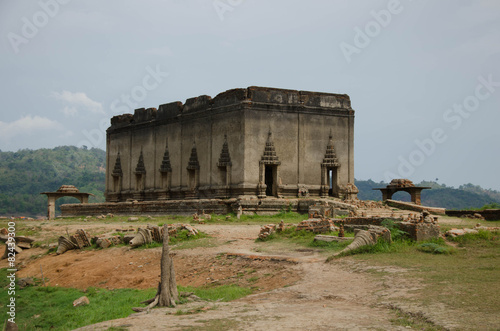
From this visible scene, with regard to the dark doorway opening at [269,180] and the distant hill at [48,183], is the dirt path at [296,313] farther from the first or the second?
the distant hill at [48,183]

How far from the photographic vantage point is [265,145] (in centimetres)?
2683

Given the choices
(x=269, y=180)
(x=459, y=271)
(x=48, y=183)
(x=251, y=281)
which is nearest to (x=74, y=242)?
(x=251, y=281)

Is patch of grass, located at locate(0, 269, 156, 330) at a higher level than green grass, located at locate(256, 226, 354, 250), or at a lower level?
lower

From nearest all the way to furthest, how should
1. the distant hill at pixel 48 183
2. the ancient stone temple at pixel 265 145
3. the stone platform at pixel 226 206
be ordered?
the stone platform at pixel 226 206
the ancient stone temple at pixel 265 145
the distant hill at pixel 48 183

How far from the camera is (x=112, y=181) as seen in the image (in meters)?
37.2

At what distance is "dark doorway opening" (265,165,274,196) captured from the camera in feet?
90.1

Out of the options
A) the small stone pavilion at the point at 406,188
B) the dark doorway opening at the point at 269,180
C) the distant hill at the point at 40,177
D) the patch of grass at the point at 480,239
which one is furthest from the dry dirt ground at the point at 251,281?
the distant hill at the point at 40,177

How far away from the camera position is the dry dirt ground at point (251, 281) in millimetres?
7348

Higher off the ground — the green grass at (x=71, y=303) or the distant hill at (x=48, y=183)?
the distant hill at (x=48, y=183)

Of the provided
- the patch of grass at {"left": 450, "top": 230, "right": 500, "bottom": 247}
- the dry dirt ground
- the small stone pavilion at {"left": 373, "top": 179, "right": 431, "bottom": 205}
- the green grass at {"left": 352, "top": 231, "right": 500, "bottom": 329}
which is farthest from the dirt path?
the small stone pavilion at {"left": 373, "top": 179, "right": 431, "bottom": 205}

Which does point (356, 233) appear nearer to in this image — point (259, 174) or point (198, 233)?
point (198, 233)

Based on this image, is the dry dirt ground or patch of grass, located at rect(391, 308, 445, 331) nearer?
patch of grass, located at rect(391, 308, 445, 331)

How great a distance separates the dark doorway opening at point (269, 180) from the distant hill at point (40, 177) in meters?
55.4

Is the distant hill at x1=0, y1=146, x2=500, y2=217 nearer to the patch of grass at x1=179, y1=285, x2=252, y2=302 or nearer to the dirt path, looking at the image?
the patch of grass at x1=179, y1=285, x2=252, y2=302
